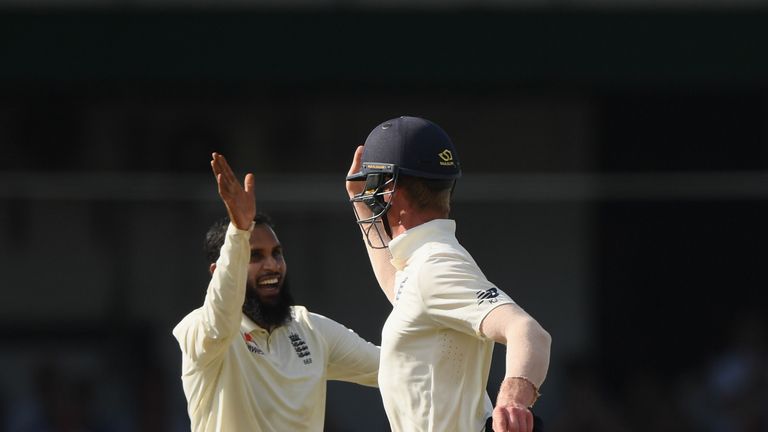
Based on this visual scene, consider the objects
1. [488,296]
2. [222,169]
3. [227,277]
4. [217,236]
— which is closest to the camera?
[488,296]

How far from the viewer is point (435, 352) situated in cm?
401

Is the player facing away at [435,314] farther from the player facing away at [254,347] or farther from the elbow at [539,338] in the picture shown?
the player facing away at [254,347]

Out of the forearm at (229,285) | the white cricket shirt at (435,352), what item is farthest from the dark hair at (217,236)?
the white cricket shirt at (435,352)

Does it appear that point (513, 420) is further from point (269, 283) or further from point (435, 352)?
point (269, 283)

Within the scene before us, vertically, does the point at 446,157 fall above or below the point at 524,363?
above

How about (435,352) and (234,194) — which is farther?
(234,194)

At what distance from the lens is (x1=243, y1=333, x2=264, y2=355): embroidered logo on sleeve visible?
522 centimetres

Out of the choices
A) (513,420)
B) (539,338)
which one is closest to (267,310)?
(539,338)

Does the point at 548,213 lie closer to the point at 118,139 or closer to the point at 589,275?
the point at 589,275

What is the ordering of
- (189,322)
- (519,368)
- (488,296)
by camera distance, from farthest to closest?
(189,322)
(488,296)
(519,368)

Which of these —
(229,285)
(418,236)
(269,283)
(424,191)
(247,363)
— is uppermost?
(424,191)

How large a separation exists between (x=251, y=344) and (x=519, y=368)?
1.84 meters

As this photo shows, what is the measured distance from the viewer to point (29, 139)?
40.5 feet

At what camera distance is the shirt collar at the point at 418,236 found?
4137 mm
